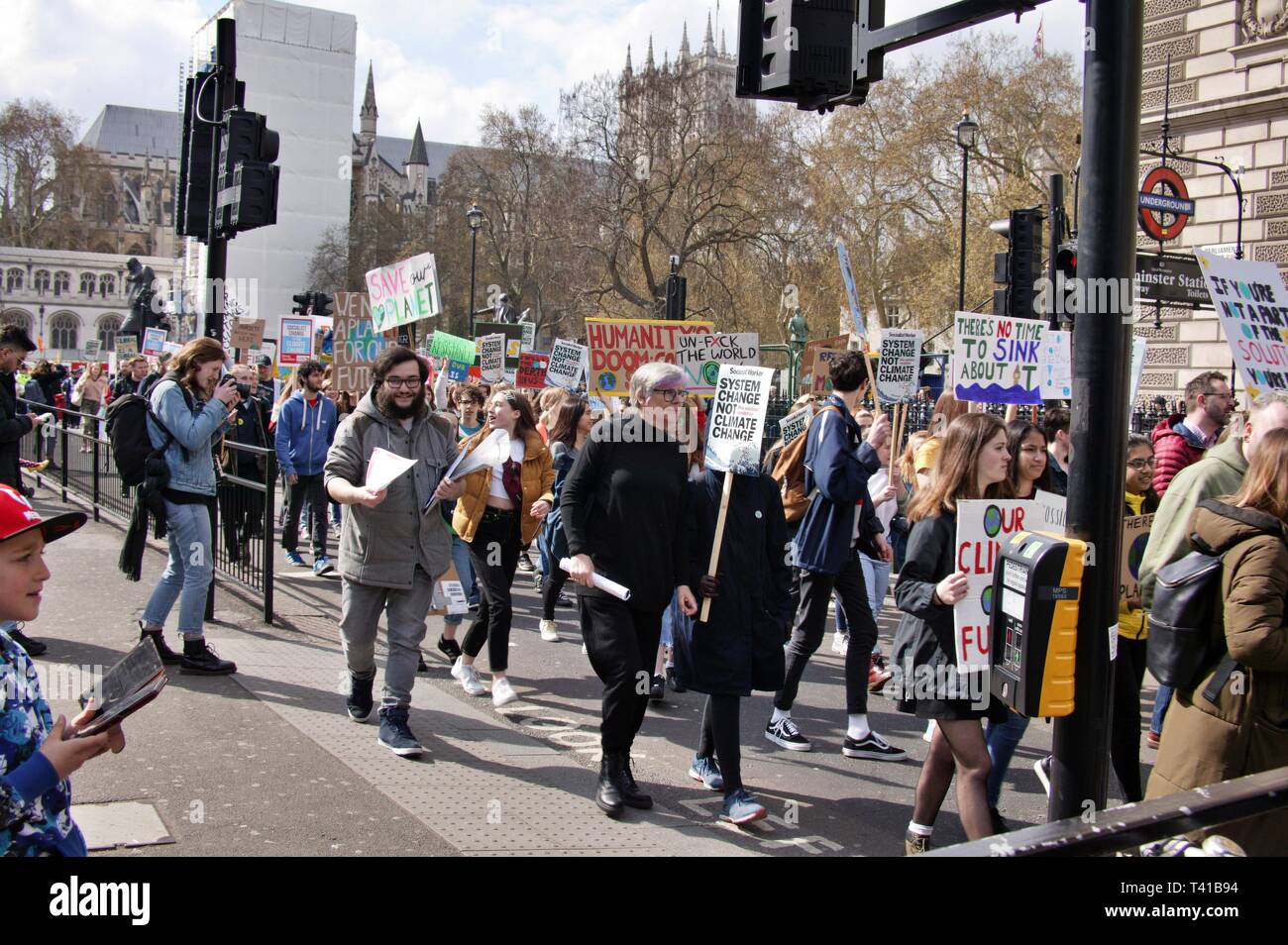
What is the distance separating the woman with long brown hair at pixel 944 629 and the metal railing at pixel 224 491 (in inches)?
185

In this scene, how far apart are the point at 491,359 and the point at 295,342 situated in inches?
200

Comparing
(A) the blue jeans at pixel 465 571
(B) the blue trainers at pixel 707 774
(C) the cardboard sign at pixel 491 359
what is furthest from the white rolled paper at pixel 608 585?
(C) the cardboard sign at pixel 491 359

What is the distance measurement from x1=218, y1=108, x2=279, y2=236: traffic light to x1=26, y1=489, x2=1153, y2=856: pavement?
2944 millimetres

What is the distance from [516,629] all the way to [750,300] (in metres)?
33.1

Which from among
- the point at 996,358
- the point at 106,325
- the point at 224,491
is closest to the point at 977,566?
the point at 996,358

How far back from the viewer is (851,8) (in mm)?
5691

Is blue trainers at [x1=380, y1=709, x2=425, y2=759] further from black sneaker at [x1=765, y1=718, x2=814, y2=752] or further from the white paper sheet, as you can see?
black sneaker at [x1=765, y1=718, x2=814, y2=752]

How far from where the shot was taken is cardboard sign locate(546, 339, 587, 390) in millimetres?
14570

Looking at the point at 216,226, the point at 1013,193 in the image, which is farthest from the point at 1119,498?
the point at 1013,193

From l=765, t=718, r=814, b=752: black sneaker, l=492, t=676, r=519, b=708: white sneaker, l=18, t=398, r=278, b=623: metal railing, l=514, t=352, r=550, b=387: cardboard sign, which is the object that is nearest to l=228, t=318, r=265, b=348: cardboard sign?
l=18, t=398, r=278, b=623: metal railing

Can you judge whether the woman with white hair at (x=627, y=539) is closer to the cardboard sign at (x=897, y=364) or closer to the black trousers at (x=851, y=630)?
the black trousers at (x=851, y=630)

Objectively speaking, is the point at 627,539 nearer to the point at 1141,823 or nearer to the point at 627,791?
the point at 627,791

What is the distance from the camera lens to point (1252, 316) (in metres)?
6.55
